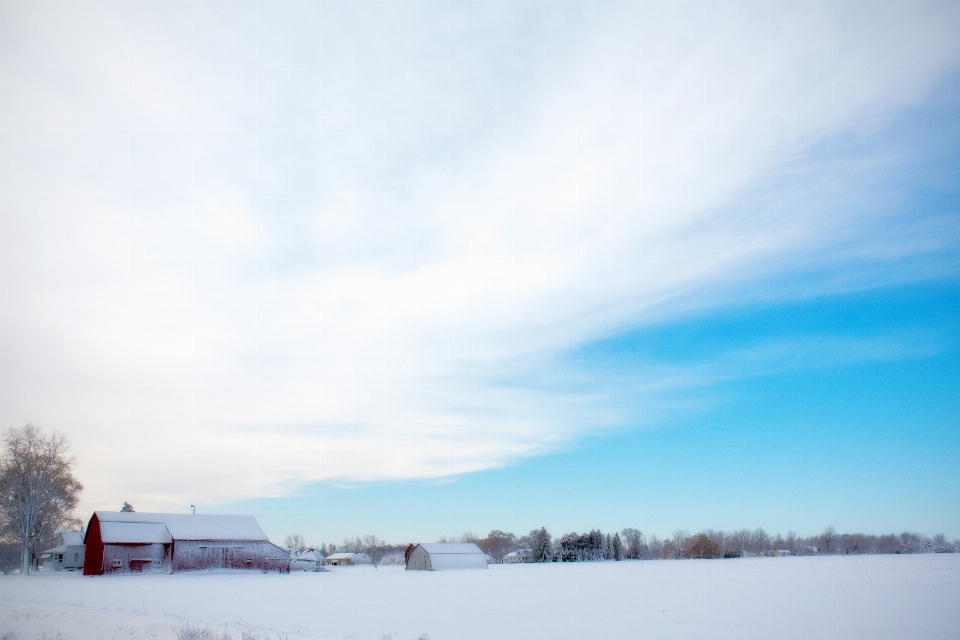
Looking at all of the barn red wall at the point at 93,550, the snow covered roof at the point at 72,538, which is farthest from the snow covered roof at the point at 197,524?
the snow covered roof at the point at 72,538

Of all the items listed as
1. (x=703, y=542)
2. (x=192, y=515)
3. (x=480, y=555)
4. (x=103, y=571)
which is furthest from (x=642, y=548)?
(x=103, y=571)

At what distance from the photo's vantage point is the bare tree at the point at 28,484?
207ft

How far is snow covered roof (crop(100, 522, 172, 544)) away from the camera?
65.6m

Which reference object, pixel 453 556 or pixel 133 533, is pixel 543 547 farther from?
pixel 133 533

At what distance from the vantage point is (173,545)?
222 ft

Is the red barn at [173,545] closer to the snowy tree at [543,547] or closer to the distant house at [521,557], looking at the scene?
the snowy tree at [543,547]

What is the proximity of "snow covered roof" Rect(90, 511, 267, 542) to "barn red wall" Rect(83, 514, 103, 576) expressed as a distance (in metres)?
1.17

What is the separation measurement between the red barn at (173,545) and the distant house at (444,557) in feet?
75.6

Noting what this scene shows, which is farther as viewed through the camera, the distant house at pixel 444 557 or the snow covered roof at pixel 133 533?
the distant house at pixel 444 557

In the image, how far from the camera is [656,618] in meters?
23.1

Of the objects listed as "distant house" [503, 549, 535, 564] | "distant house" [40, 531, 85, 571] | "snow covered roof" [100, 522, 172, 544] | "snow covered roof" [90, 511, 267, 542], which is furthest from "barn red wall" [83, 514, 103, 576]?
"distant house" [503, 549, 535, 564]

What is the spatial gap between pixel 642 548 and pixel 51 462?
144m

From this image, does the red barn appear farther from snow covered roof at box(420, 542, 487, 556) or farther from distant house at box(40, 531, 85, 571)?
snow covered roof at box(420, 542, 487, 556)

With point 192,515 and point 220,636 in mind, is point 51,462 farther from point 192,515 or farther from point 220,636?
point 220,636
